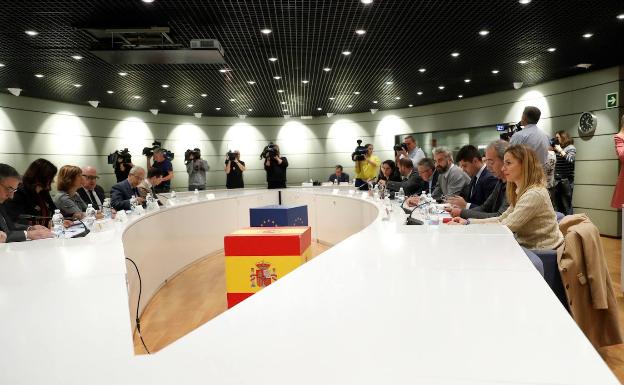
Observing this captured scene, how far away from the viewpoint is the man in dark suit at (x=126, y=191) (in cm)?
467

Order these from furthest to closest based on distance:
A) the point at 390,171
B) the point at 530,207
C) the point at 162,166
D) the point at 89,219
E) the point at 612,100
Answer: the point at 162,166 → the point at 612,100 → the point at 390,171 → the point at 89,219 → the point at 530,207

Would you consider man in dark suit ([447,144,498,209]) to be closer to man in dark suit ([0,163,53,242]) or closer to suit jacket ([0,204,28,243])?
man in dark suit ([0,163,53,242])

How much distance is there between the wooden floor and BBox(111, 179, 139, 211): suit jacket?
0.96 metres

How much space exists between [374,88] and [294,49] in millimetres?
3276

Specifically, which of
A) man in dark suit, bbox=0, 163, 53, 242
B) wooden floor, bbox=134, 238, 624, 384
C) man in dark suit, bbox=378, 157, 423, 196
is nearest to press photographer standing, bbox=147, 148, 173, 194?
wooden floor, bbox=134, 238, 624, 384

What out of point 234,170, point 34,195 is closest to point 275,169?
point 234,170

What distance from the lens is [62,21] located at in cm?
419

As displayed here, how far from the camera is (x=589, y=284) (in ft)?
6.66

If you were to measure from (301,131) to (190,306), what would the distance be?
9.17 meters

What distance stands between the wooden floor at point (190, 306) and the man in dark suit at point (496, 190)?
3.33ft

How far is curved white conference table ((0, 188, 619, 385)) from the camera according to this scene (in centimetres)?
73

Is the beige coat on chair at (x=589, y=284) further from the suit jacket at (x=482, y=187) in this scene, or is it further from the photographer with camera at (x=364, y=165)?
the photographer with camera at (x=364, y=165)

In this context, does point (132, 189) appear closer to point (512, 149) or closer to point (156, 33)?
point (156, 33)

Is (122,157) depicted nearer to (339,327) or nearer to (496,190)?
(496,190)
